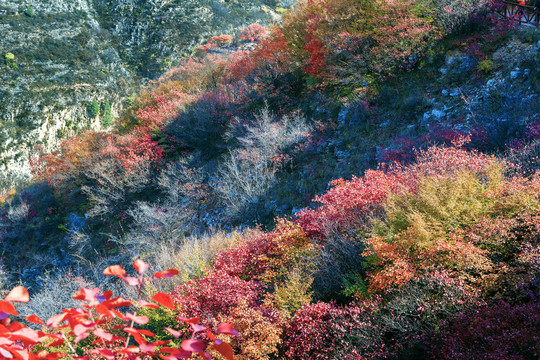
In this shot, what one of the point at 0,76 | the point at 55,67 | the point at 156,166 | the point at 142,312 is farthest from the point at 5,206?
the point at 142,312

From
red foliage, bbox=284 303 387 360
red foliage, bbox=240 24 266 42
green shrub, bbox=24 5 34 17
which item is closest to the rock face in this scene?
green shrub, bbox=24 5 34 17

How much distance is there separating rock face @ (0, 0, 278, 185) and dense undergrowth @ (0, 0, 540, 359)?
1136 centimetres

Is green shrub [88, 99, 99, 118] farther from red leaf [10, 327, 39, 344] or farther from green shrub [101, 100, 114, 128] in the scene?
red leaf [10, 327, 39, 344]

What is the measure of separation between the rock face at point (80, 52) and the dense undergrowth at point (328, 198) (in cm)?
1136

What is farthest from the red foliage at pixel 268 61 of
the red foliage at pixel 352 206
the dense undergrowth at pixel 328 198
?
the red foliage at pixel 352 206

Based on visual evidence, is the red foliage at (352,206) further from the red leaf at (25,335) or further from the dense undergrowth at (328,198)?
the red leaf at (25,335)

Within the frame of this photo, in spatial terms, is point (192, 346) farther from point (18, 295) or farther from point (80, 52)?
point (80, 52)

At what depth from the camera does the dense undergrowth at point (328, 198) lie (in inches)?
231

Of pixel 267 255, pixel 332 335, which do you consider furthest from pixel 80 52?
pixel 332 335

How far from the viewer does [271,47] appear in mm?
21438

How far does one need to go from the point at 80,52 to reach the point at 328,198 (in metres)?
44.7

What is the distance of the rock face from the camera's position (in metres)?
33.4

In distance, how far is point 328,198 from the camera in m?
10.1

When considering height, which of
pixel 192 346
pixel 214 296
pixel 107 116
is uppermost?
pixel 192 346
